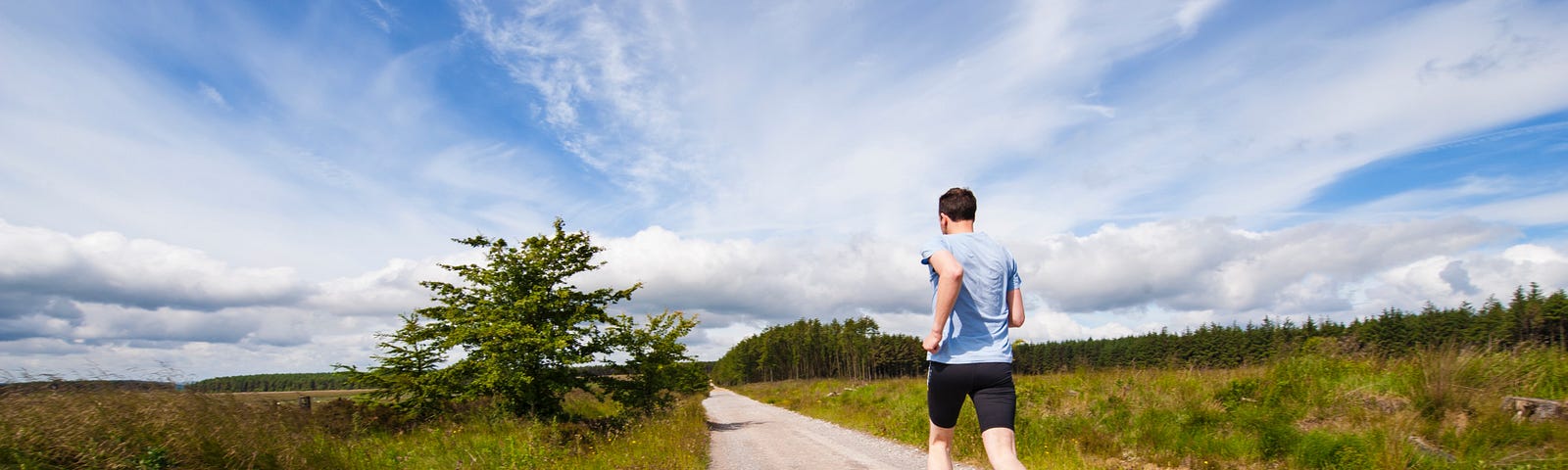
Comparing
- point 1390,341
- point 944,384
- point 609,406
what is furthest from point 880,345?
point 944,384

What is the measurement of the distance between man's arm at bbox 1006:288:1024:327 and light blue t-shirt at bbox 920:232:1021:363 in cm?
10

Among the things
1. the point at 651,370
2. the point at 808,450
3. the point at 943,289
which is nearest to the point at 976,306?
the point at 943,289

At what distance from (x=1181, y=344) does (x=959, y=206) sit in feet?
216

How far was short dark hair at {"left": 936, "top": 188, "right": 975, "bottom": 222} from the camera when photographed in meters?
3.40

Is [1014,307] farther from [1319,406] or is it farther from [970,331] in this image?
[1319,406]

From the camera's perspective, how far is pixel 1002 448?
2.96 metres

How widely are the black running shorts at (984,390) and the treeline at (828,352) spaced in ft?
295

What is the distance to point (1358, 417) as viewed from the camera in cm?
762

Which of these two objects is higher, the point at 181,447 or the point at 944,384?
the point at 944,384

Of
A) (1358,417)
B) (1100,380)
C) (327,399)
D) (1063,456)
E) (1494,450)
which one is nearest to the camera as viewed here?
(1494,450)

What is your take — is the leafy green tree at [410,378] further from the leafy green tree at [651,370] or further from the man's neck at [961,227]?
the man's neck at [961,227]

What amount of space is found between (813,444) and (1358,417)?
26.3 ft

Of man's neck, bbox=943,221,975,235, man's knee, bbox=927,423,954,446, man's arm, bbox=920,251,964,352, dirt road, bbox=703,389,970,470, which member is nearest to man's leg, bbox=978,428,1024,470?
man's knee, bbox=927,423,954,446

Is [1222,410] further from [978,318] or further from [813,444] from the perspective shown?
[978,318]
